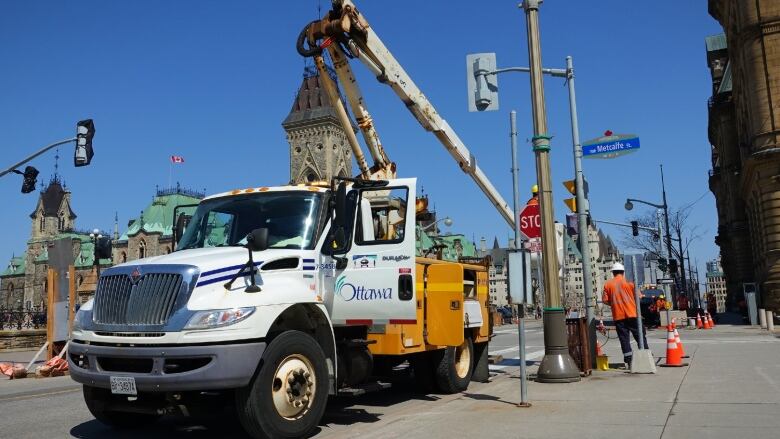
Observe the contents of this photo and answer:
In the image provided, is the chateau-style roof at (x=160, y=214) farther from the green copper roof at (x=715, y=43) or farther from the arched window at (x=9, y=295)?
the green copper roof at (x=715, y=43)

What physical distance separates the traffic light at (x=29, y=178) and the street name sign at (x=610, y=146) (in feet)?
63.3

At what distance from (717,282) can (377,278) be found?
20581 centimetres

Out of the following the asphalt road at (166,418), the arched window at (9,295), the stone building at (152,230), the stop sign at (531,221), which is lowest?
the asphalt road at (166,418)

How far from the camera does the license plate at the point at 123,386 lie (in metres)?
5.58

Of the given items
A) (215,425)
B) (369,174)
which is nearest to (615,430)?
(215,425)

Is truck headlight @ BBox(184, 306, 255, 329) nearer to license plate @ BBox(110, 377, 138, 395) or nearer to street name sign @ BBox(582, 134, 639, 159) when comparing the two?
license plate @ BBox(110, 377, 138, 395)

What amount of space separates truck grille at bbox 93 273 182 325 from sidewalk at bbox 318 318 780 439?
223 cm

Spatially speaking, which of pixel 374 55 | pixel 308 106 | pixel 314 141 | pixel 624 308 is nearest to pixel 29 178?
pixel 374 55

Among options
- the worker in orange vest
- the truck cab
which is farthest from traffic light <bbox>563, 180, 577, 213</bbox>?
the truck cab

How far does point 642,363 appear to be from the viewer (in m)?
11.2

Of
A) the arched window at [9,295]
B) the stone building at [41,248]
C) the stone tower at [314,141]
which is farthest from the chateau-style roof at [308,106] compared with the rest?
the arched window at [9,295]

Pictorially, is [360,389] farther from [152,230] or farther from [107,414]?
[152,230]

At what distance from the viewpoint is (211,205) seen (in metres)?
7.81

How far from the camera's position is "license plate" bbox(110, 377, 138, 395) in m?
5.58
